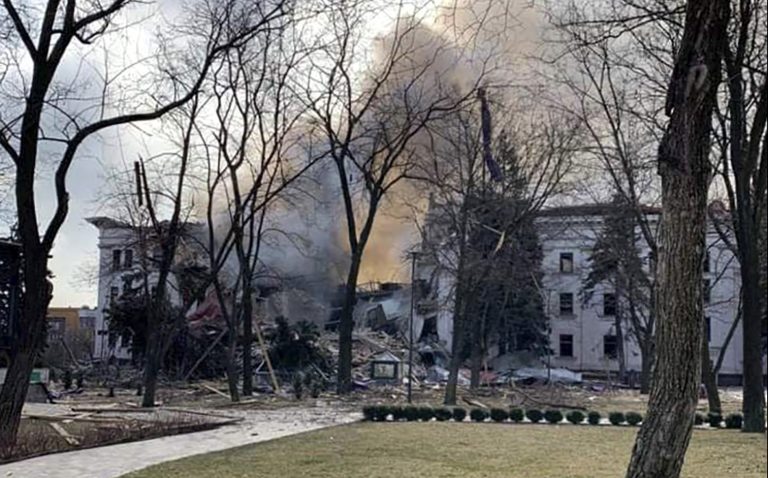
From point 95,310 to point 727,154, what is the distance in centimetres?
3752

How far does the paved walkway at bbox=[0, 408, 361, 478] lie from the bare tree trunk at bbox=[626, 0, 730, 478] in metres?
6.04

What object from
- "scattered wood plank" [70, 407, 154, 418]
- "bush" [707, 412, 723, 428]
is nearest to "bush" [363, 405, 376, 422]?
"scattered wood plank" [70, 407, 154, 418]

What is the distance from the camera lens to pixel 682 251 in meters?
5.73

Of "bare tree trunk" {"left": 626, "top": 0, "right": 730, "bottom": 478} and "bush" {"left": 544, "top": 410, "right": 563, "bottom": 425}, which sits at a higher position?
"bare tree trunk" {"left": 626, "top": 0, "right": 730, "bottom": 478}

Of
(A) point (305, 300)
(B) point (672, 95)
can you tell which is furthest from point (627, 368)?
(B) point (672, 95)

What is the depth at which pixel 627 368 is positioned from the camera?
4128 cm

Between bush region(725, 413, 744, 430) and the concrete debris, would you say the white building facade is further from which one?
bush region(725, 413, 744, 430)

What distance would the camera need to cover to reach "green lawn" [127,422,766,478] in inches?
356

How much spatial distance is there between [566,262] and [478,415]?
79.9 ft

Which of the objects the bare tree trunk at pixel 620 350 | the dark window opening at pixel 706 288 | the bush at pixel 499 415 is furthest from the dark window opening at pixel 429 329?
the bush at pixel 499 415

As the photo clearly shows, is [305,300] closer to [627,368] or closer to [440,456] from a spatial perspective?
[627,368]

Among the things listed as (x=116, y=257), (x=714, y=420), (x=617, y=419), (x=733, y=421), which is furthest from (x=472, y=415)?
(x=116, y=257)

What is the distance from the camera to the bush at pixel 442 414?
56.2ft

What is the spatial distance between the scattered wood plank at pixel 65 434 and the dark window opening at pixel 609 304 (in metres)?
29.1
